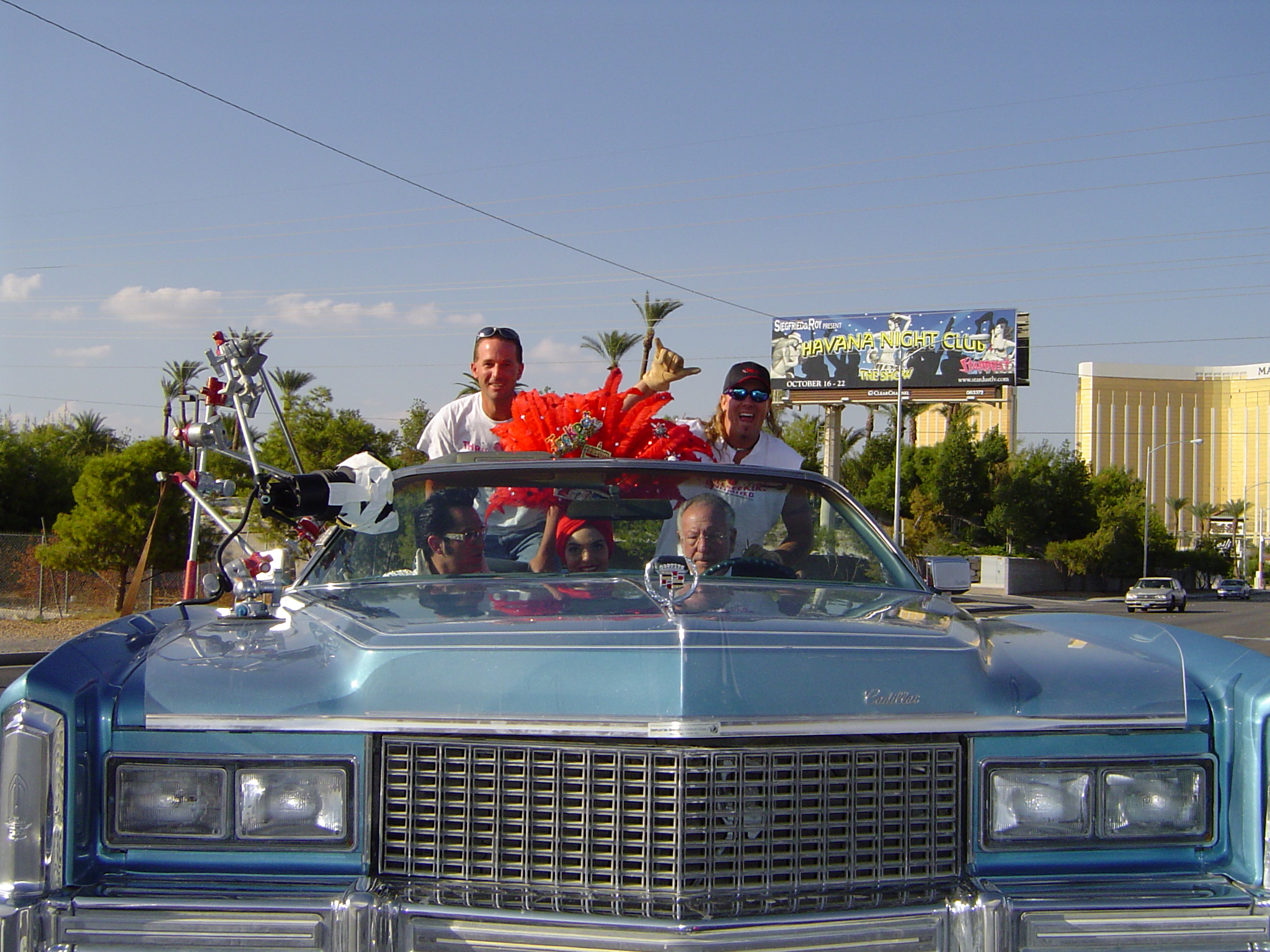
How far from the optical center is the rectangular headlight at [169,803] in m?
2.23

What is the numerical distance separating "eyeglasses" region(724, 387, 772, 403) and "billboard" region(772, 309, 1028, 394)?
46888 mm

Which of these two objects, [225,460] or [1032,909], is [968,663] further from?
[225,460]

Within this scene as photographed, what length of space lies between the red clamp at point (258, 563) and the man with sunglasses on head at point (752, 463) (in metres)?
1.20

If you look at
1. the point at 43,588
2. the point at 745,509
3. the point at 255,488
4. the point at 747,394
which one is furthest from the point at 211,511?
the point at 43,588

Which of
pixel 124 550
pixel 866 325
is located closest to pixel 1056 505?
pixel 866 325

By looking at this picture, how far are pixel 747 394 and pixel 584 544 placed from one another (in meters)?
1.97

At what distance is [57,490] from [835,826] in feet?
108

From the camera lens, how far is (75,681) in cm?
226

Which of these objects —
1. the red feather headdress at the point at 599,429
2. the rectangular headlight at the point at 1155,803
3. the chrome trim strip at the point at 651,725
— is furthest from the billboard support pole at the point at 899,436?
the chrome trim strip at the point at 651,725

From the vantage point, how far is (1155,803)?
2312mm

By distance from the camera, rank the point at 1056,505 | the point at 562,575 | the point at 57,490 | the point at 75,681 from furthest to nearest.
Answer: the point at 1056,505 → the point at 57,490 → the point at 562,575 → the point at 75,681

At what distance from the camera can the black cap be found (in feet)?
17.5

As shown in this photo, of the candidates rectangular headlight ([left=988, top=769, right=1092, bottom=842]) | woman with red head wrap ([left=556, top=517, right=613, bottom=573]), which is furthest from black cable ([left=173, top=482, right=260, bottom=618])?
rectangular headlight ([left=988, top=769, right=1092, bottom=842])

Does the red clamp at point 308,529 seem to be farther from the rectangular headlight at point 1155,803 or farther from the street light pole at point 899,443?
the street light pole at point 899,443
